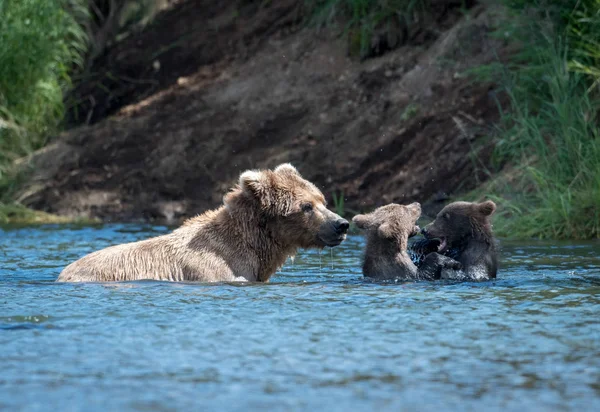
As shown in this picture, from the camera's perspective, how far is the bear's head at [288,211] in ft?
29.6

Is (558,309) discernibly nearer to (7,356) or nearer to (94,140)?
(7,356)

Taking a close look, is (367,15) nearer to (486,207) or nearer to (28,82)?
(28,82)

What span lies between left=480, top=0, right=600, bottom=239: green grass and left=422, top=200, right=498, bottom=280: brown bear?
330cm

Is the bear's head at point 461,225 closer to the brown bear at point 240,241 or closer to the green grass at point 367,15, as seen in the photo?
the brown bear at point 240,241

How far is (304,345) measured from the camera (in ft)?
20.4

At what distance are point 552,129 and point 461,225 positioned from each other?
4330mm

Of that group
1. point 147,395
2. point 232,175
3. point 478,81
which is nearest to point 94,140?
point 232,175

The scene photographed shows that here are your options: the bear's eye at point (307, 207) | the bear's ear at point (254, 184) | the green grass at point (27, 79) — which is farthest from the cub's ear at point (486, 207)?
the green grass at point (27, 79)

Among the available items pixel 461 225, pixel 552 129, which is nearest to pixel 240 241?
pixel 461 225

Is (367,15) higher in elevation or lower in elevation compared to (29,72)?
higher

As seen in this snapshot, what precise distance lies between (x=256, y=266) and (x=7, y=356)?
335 cm

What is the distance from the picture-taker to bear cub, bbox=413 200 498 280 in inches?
357

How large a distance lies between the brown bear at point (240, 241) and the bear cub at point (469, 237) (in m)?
0.98

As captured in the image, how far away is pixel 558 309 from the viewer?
23.9ft
